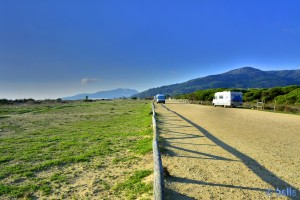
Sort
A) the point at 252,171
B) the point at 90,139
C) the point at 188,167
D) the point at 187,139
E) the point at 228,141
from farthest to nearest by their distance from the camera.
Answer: the point at 90,139, the point at 187,139, the point at 228,141, the point at 188,167, the point at 252,171

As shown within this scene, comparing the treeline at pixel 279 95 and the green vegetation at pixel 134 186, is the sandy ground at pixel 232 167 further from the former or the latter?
the treeline at pixel 279 95

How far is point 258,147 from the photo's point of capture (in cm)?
861

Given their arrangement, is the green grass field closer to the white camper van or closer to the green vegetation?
the green vegetation

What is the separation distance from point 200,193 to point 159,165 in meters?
0.97

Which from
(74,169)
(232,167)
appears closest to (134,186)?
(74,169)

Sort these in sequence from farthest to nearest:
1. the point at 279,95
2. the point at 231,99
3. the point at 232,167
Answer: the point at 231,99, the point at 279,95, the point at 232,167

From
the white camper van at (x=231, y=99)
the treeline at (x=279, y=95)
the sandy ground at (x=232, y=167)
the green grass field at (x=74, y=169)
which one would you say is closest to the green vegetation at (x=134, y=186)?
the green grass field at (x=74, y=169)

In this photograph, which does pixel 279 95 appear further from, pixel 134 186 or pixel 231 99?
pixel 134 186

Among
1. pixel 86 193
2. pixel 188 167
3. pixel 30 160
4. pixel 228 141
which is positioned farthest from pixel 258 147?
pixel 30 160

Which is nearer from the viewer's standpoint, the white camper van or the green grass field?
the green grass field

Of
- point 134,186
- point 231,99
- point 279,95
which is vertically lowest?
point 134,186

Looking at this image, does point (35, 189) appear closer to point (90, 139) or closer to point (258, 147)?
point (90, 139)

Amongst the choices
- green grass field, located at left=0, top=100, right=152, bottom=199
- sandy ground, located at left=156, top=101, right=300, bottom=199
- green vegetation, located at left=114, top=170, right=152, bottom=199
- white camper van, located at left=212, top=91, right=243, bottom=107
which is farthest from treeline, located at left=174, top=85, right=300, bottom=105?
green vegetation, located at left=114, top=170, right=152, bottom=199

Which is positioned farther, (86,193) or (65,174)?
(65,174)
